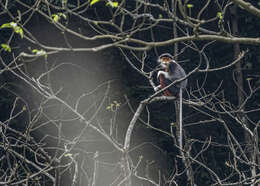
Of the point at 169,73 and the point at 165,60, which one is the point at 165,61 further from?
the point at 169,73

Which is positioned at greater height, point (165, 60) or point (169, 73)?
point (165, 60)

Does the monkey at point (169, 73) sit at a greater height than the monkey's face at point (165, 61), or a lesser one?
lesser

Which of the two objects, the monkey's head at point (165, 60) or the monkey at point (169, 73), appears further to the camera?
the monkey's head at point (165, 60)

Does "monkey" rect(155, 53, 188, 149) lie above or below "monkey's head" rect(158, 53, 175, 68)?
below

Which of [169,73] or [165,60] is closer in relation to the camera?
[169,73]

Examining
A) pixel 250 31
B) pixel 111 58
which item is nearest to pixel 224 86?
pixel 250 31

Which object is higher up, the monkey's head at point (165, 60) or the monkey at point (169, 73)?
the monkey's head at point (165, 60)

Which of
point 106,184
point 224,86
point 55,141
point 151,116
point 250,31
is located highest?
point 250,31

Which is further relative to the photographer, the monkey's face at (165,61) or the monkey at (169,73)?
the monkey's face at (165,61)

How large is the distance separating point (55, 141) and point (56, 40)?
60.3 inches

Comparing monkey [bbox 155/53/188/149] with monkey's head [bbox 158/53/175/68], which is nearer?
monkey [bbox 155/53/188/149]

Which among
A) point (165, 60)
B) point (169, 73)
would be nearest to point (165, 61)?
point (165, 60)

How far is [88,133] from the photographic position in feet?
23.8

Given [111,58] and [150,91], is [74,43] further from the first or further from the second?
[150,91]
